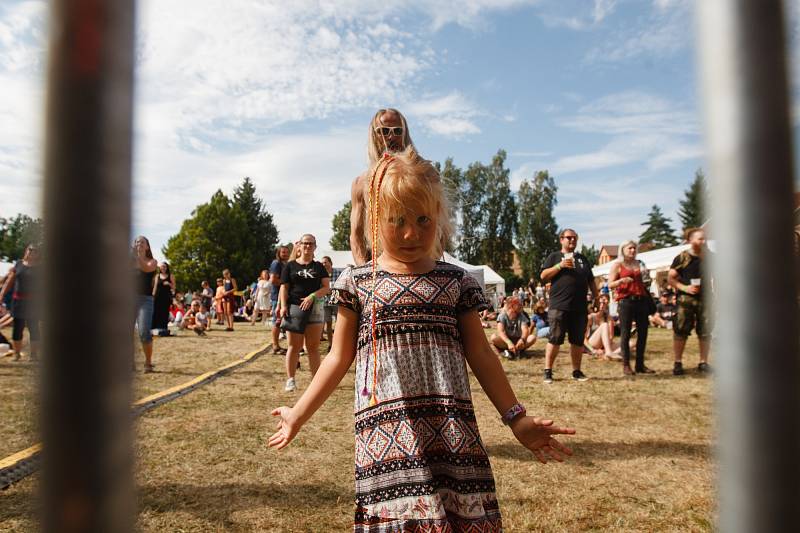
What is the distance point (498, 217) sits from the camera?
4959 cm

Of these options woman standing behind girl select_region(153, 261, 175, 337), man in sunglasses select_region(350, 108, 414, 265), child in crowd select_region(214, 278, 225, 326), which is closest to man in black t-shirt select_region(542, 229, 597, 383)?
man in sunglasses select_region(350, 108, 414, 265)

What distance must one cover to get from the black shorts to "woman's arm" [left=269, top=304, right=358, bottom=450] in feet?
19.3

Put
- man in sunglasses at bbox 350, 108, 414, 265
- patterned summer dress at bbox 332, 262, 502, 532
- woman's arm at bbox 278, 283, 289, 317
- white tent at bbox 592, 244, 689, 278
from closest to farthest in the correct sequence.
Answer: patterned summer dress at bbox 332, 262, 502, 532
man in sunglasses at bbox 350, 108, 414, 265
woman's arm at bbox 278, 283, 289, 317
white tent at bbox 592, 244, 689, 278

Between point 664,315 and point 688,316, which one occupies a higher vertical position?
point 688,316

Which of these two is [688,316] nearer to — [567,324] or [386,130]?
[567,324]

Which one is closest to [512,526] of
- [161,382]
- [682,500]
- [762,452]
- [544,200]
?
[682,500]

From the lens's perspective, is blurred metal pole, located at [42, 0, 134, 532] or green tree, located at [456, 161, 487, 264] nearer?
blurred metal pole, located at [42, 0, 134, 532]

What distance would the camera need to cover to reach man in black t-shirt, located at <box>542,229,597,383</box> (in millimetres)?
7832

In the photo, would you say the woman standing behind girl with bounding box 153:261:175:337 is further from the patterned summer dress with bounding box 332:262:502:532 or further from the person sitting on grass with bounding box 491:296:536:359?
the patterned summer dress with bounding box 332:262:502:532

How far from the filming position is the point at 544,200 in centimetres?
5034

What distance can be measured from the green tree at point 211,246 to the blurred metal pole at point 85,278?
5673 cm

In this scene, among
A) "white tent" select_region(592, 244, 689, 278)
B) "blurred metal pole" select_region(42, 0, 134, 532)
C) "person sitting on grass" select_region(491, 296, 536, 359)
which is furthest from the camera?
"white tent" select_region(592, 244, 689, 278)

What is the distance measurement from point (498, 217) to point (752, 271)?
50131 mm

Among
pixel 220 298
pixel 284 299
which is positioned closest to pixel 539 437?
pixel 284 299
